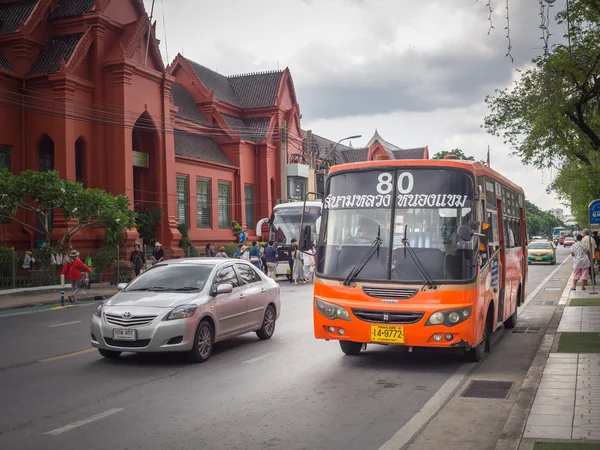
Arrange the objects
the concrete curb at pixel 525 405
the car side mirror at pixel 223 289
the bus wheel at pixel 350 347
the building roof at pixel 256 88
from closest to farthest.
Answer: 1. the concrete curb at pixel 525 405
2. the car side mirror at pixel 223 289
3. the bus wheel at pixel 350 347
4. the building roof at pixel 256 88

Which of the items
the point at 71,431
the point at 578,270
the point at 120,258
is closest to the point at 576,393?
the point at 71,431

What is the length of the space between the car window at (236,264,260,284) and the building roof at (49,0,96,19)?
959 inches

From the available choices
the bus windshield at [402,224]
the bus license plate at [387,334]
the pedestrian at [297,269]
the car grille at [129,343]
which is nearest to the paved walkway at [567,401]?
the bus windshield at [402,224]

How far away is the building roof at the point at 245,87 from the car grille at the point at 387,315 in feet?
138

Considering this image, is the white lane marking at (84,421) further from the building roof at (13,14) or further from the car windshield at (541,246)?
the car windshield at (541,246)

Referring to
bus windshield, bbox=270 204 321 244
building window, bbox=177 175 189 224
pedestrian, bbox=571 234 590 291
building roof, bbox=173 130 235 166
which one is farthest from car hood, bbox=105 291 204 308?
building window, bbox=177 175 189 224

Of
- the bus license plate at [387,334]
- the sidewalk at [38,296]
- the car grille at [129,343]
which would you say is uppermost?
the bus license plate at [387,334]

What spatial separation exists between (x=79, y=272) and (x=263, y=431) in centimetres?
1627

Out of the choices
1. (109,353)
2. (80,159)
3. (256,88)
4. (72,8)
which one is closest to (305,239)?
(109,353)

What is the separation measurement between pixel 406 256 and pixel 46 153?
2631 centimetres

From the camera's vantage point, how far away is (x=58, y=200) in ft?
82.7

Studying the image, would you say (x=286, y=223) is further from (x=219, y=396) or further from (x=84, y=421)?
(x=84, y=421)

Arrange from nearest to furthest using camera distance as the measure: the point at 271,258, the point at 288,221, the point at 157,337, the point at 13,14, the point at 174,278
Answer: the point at 157,337, the point at 174,278, the point at 271,258, the point at 13,14, the point at 288,221

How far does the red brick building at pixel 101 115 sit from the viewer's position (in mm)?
31203
